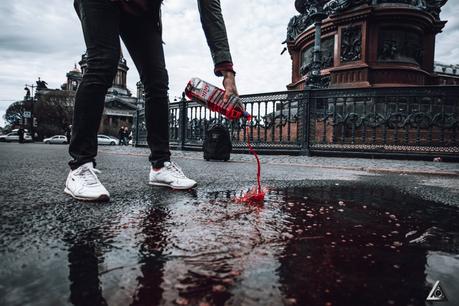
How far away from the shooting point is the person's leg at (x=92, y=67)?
181 centimetres

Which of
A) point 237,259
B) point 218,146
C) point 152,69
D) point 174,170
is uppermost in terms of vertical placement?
point 152,69

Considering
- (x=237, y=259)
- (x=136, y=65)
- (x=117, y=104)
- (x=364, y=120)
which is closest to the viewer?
(x=237, y=259)

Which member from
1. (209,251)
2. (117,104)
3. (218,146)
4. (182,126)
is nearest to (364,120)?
(218,146)

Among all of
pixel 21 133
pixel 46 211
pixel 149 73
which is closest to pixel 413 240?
pixel 46 211

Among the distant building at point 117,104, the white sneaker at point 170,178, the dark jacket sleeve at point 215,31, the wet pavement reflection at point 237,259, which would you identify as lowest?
the wet pavement reflection at point 237,259

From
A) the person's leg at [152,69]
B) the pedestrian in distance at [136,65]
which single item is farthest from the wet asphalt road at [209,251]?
the person's leg at [152,69]

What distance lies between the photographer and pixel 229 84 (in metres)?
2.08

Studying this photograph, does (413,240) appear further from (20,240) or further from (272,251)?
(20,240)

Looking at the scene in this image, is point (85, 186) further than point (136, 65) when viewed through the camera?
No

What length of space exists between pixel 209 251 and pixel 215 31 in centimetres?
163

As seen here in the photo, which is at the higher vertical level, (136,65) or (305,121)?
(136,65)

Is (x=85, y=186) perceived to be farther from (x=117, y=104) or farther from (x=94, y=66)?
(x=117, y=104)

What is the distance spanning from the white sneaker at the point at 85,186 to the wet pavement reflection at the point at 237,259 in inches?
5.4

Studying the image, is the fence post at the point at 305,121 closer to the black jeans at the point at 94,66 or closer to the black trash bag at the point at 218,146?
the black trash bag at the point at 218,146
